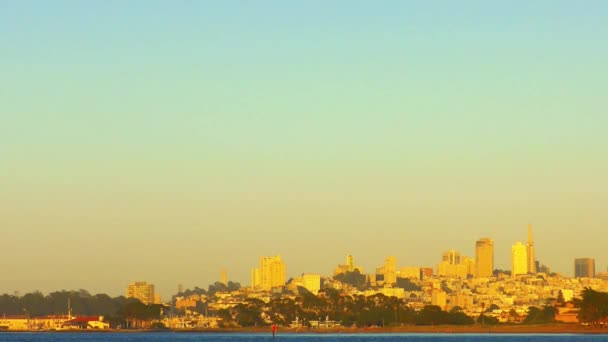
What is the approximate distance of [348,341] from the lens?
176625mm

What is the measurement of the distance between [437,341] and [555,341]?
56.1 ft

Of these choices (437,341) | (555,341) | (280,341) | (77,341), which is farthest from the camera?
(77,341)

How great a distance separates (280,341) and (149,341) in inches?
868

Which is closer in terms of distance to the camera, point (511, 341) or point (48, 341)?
point (511, 341)

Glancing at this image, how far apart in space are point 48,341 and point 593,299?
84.4m

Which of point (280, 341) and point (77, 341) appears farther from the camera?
point (77, 341)

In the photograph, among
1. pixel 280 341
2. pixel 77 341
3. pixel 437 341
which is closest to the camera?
pixel 437 341

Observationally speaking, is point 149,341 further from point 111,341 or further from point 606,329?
point 606,329

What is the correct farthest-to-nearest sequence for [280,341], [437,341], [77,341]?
1. [77,341]
2. [280,341]
3. [437,341]

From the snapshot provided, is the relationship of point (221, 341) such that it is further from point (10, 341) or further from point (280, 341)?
point (10, 341)

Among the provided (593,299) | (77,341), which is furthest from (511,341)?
(77,341)

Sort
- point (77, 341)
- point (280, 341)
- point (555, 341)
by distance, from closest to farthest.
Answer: point (555, 341), point (280, 341), point (77, 341)

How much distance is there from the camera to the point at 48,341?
18862 cm

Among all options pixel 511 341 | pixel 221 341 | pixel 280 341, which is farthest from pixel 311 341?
pixel 511 341
